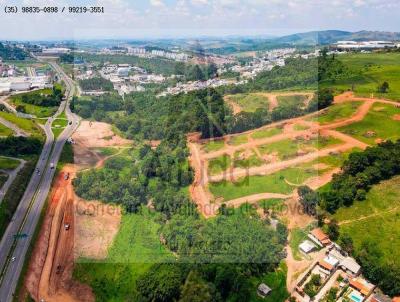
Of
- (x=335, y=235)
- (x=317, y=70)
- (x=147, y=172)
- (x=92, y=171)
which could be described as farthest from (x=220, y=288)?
(x=317, y=70)

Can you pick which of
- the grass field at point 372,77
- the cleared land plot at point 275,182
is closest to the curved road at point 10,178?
the cleared land plot at point 275,182

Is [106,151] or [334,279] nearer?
[334,279]

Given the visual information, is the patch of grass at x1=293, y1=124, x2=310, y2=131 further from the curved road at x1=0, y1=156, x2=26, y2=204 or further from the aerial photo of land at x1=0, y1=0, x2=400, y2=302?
the curved road at x1=0, y1=156, x2=26, y2=204

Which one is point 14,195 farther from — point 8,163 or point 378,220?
point 378,220

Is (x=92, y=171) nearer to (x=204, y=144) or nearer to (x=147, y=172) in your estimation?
(x=147, y=172)

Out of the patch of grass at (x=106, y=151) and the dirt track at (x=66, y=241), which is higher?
the patch of grass at (x=106, y=151)

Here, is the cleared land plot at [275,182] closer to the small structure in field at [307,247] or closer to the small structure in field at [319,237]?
the small structure in field at [319,237]

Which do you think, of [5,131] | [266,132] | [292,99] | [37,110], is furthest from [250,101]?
[37,110]

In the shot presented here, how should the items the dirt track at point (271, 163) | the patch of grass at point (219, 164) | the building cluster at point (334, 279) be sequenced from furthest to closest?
the patch of grass at point (219, 164) < the dirt track at point (271, 163) < the building cluster at point (334, 279)
